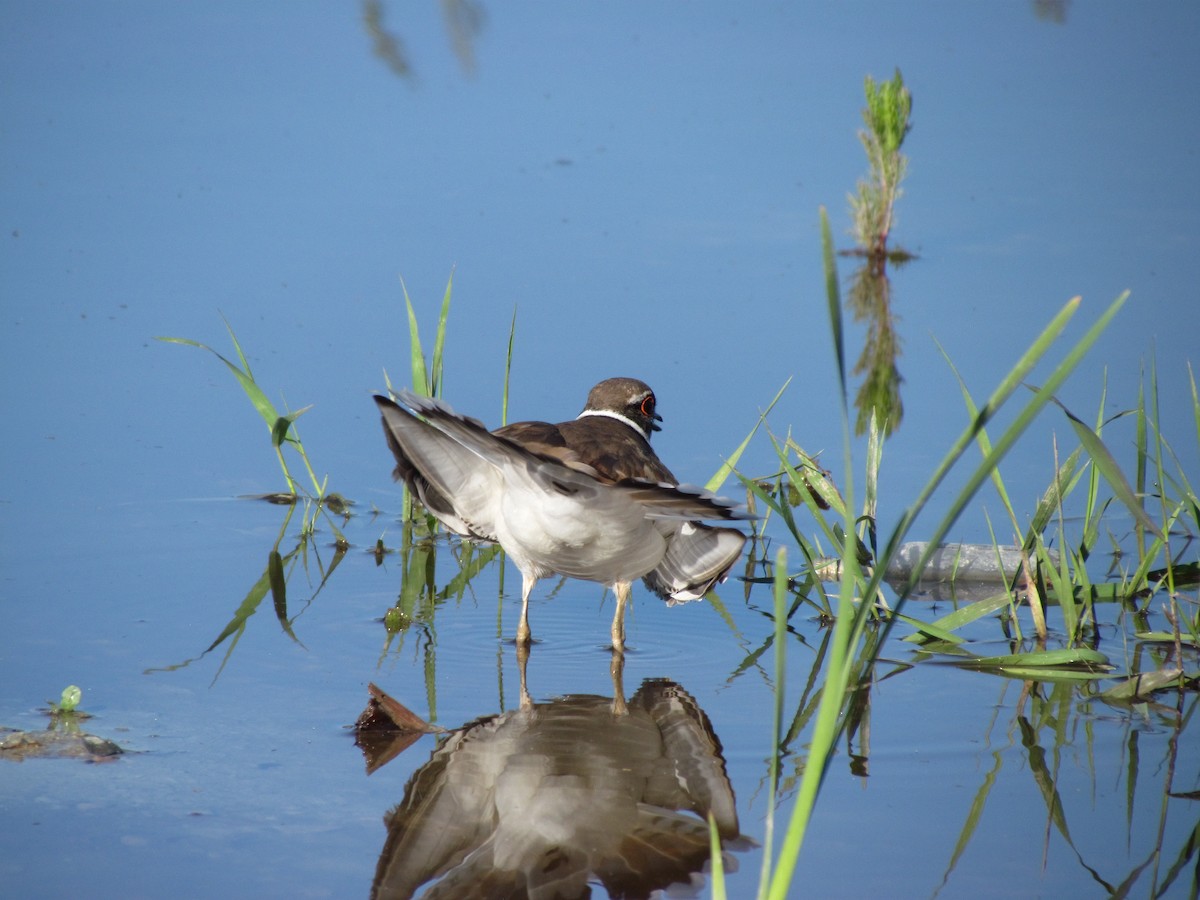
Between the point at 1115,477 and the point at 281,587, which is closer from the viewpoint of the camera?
the point at 1115,477

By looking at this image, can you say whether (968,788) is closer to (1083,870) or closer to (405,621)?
(1083,870)

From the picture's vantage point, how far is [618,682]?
4.88 m

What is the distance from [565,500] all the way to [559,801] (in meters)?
1.20

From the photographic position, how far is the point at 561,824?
3.68m

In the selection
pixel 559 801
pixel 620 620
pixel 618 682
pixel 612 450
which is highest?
pixel 612 450

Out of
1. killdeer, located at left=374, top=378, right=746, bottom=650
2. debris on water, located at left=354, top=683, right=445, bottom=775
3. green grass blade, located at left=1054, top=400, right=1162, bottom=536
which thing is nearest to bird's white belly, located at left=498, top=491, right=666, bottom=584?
killdeer, located at left=374, top=378, right=746, bottom=650

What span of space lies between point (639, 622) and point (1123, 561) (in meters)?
2.25

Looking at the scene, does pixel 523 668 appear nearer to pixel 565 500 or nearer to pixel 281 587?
pixel 565 500

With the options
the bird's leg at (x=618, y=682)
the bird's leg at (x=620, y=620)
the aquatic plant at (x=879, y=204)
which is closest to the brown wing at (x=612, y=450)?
the bird's leg at (x=620, y=620)

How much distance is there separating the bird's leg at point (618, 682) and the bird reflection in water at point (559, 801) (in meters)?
0.01

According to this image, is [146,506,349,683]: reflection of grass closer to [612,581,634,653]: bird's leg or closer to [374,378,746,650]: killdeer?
[374,378,746,650]: killdeer

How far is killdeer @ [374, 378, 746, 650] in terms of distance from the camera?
13.7 feet

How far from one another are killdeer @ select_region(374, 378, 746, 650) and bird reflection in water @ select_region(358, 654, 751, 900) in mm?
609

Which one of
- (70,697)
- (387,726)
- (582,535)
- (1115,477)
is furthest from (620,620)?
(1115,477)
